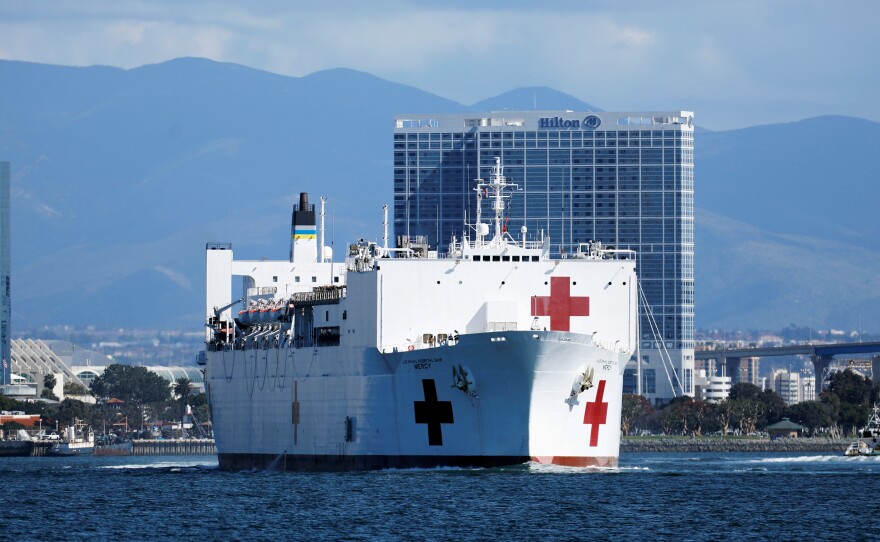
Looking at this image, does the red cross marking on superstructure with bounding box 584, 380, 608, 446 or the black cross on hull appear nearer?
the black cross on hull

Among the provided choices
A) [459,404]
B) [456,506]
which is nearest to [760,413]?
[459,404]

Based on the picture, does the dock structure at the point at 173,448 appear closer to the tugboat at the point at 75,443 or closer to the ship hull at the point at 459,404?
the tugboat at the point at 75,443

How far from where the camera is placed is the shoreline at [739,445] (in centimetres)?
15050

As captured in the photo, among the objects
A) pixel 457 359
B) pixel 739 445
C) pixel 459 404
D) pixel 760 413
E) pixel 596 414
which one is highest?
pixel 457 359

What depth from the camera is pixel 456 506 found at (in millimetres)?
58000

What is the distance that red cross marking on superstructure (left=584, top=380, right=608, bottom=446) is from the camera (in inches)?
2719

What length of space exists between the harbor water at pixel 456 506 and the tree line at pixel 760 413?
9305 cm

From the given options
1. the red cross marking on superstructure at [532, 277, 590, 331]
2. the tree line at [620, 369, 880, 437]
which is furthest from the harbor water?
the tree line at [620, 369, 880, 437]

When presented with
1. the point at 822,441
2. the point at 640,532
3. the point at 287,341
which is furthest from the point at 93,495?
the point at 822,441

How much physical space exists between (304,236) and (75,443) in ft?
246

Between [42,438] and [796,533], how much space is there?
124357 millimetres

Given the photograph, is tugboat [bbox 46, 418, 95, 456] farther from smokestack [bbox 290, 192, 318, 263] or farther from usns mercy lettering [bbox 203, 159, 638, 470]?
usns mercy lettering [bbox 203, 159, 638, 470]

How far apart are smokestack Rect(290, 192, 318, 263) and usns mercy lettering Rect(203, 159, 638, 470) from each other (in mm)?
12173

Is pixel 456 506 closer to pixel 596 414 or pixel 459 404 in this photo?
pixel 459 404
